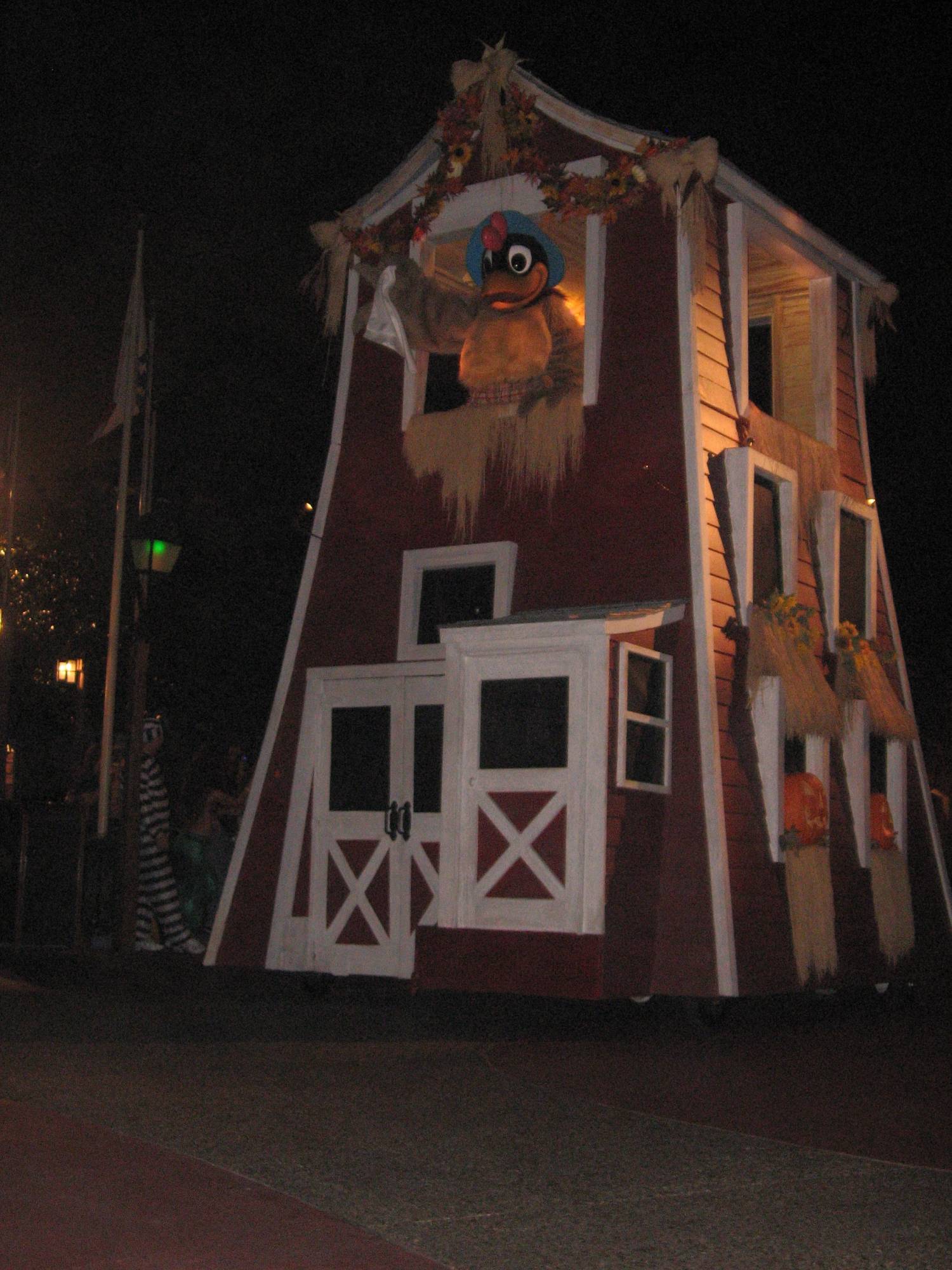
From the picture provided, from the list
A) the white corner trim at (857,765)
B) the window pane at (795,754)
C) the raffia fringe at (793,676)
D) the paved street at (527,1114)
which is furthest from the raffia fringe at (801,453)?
the paved street at (527,1114)

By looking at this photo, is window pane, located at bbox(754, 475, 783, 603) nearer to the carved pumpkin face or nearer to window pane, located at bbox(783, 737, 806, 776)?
window pane, located at bbox(783, 737, 806, 776)

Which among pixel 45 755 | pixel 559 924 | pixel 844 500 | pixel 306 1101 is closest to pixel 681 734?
pixel 559 924

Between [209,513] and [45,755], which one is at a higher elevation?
[209,513]

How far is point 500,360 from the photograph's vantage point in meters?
13.1

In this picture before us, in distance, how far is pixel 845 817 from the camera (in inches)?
520

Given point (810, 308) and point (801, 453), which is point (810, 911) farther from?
point (810, 308)

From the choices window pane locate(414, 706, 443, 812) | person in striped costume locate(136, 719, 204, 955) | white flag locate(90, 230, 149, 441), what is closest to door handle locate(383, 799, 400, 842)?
window pane locate(414, 706, 443, 812)

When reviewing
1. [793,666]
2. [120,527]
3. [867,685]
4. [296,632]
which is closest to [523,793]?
[793,666]

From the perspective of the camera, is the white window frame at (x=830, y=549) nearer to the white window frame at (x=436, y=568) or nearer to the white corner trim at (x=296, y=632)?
the white window frame at (x=436, y=568)

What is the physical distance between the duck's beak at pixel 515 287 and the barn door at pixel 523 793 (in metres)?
3.22

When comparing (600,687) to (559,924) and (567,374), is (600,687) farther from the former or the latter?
(567,374)

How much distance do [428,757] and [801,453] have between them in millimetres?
3817

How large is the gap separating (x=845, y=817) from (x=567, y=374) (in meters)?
Answer: 4.13

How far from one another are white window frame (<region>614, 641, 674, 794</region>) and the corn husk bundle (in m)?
Answer: 2.07
